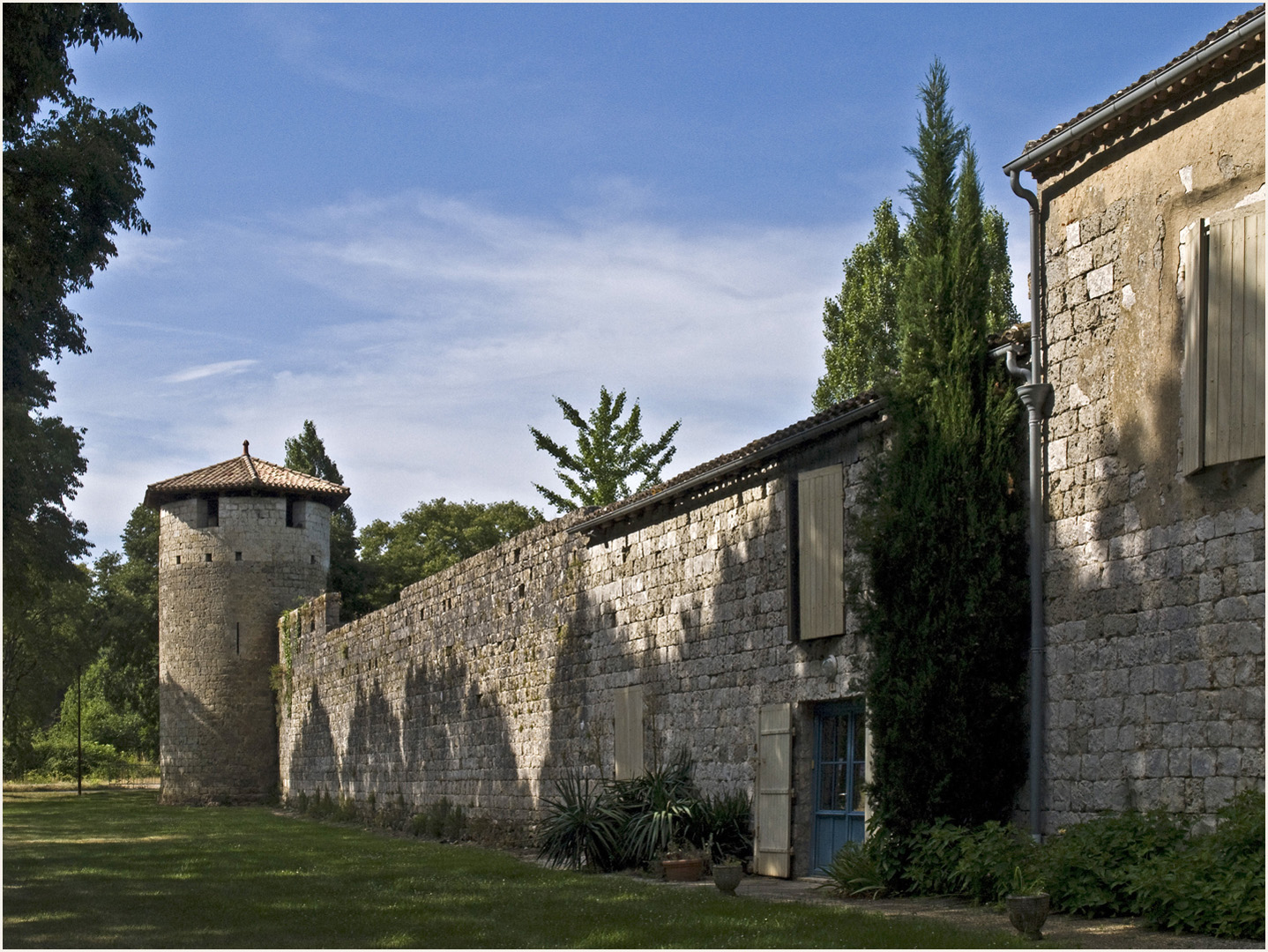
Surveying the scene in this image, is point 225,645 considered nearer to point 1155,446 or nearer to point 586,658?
point 586,658

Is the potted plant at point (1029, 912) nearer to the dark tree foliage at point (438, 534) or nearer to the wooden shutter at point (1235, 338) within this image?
the wooden shutter at point (1235, 338)

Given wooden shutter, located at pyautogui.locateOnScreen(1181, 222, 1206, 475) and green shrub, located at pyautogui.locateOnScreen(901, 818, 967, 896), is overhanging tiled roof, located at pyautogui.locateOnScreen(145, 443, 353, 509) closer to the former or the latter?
green shrub, located at pyautogui.locateOnScreen(901, 818, 967, 896)

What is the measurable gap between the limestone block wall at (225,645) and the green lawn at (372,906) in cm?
1601

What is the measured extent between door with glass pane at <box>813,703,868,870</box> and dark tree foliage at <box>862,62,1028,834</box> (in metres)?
0.95

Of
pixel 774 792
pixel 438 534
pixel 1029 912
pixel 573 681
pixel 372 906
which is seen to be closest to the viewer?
pixel 1029 912

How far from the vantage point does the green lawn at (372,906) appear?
8602mm

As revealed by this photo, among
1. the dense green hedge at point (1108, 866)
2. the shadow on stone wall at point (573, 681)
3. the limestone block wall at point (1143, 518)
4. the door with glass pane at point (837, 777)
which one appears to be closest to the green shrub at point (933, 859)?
the dense green hedge at point (1108, 866)

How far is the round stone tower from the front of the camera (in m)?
34.4

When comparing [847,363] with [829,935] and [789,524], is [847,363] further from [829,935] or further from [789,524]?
[829,935]

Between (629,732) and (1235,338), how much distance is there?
30.4ft

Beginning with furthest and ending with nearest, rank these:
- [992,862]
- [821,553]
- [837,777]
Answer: [821,553]
[837,777]
[992,862]

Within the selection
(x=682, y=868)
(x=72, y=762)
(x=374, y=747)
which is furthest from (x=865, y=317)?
(x=72, y=762)

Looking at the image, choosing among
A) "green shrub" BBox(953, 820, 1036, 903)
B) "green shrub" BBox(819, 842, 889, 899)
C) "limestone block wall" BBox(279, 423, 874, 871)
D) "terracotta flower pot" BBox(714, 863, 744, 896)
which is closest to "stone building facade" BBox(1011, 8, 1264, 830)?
"green shrub" BBox(953, 820, 1036, 903)

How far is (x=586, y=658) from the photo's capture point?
1791 centimetres
